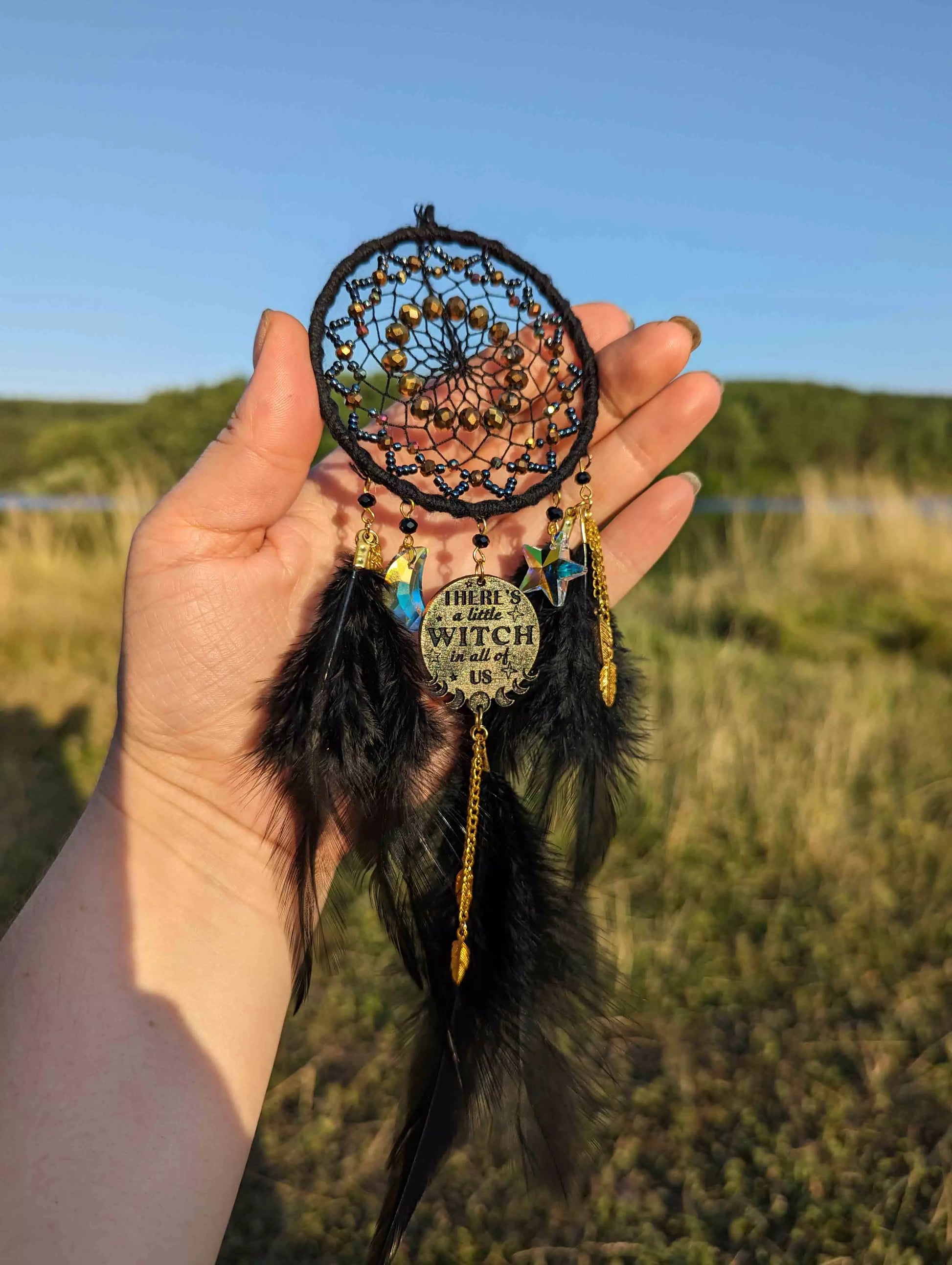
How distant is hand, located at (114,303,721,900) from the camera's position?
181 centimetres

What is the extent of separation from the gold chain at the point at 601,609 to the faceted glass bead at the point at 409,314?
0.51m

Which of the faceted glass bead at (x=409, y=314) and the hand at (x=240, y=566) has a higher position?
the faceted glass bead at (x=409, y=314)

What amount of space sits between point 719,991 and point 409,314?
7.69 feet

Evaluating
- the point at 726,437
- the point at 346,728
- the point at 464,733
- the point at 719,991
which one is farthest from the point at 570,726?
the point at 726,437

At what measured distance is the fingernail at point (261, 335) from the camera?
1.78m

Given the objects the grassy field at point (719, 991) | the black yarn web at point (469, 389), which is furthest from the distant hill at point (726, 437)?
the black yarn web at point (469, 389)

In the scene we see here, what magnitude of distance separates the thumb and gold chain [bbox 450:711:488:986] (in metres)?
0.63

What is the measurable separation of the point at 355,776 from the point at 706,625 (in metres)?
4.94

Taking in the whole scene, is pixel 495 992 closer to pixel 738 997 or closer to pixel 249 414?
pixel 249 414

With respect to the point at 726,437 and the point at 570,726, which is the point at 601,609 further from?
the point at 726,437

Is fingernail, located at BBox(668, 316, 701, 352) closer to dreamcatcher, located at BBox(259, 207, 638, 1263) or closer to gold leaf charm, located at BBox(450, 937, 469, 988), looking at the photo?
dreamcatcher, located at BBox(259, 207, 638, 1263)

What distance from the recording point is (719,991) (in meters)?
3.01

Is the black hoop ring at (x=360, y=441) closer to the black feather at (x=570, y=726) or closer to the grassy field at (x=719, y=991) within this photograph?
the black feather at (x=570, y=726)

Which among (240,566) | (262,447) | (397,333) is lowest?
(240,566)
